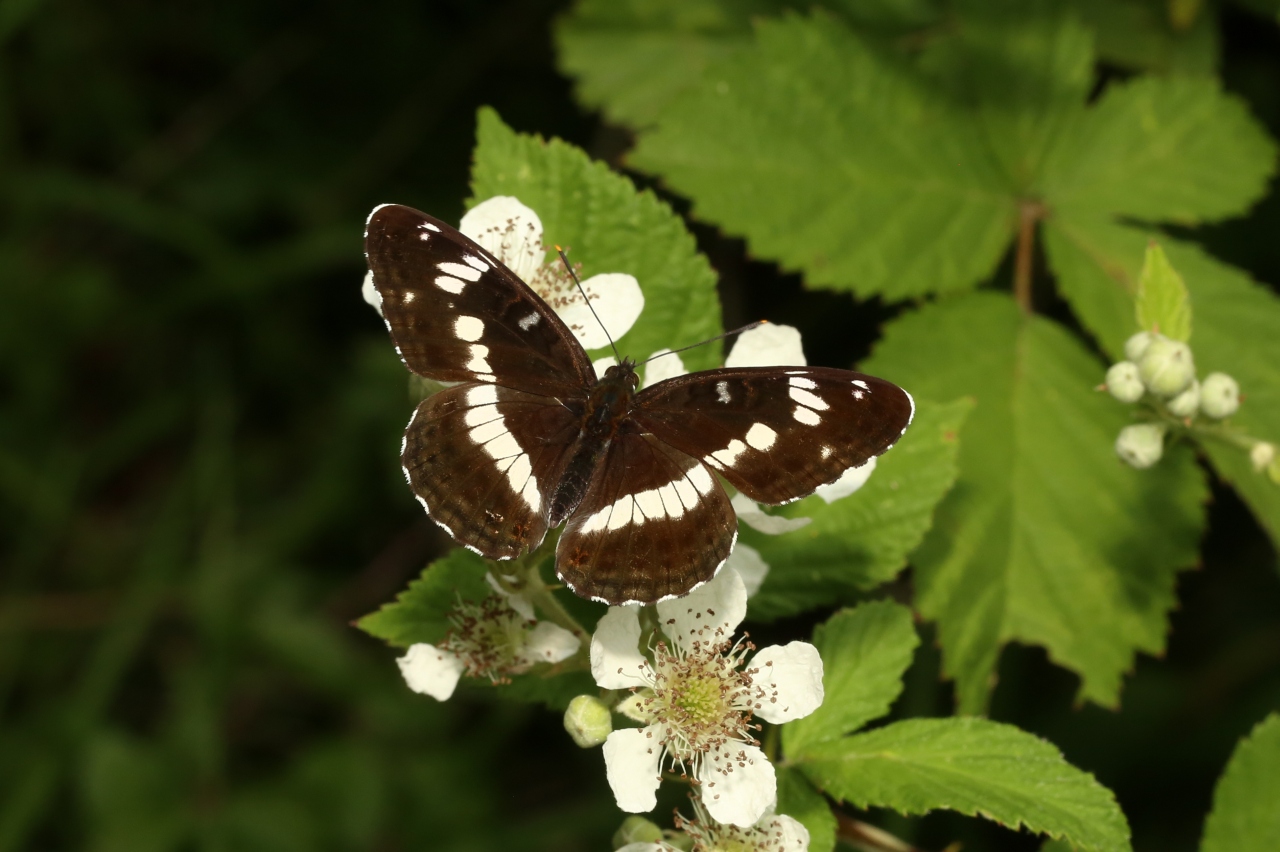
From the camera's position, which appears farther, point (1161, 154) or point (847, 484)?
point (1161, 154)

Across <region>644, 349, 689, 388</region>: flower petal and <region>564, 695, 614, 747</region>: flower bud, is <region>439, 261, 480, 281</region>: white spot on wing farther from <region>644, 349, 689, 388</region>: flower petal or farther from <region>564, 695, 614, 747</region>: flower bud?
<region>564, 695, 614, 747</region>: flower bud

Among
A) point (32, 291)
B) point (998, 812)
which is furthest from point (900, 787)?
point (32, 291)

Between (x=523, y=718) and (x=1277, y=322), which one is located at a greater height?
(x=1277, y=322)

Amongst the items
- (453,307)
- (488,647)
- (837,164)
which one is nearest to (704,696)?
(488,647)

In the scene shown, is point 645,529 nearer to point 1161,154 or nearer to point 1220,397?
point 1220,397

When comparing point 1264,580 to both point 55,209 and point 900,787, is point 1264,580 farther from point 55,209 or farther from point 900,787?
point 55,209

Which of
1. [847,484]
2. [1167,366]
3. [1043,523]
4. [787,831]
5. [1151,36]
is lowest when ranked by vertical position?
[1043,523]
